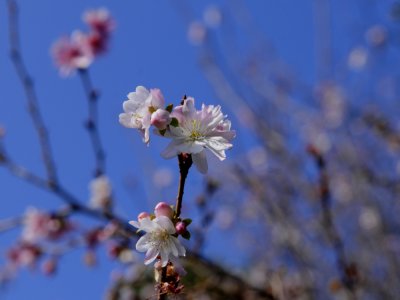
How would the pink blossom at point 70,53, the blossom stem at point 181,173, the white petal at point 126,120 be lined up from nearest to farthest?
the blossom stem at point 181,173 → the white petal at point 126,120 → the pink blossom at point 70,53

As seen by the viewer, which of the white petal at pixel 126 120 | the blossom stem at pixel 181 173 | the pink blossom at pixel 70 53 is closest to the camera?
the blossom stem at pixel 181 173

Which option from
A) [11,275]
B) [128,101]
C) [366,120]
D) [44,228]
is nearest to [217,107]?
[128,101]

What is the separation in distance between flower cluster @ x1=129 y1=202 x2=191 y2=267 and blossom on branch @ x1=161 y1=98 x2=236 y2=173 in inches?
4.4

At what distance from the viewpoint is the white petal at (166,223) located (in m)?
0.89

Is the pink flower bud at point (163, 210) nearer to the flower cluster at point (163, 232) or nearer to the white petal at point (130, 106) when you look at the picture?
the flower cluster at point (163, 232)

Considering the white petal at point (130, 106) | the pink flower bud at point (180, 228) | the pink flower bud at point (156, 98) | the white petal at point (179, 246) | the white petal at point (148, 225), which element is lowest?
the white petal at point (179, 246)

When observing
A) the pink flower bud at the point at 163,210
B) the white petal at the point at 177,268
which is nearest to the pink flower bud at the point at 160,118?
the pink flower bud at the point at 163,210

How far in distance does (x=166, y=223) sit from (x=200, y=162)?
0.14 metres

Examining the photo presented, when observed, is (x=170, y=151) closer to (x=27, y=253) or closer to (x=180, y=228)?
(x=180, y=228)

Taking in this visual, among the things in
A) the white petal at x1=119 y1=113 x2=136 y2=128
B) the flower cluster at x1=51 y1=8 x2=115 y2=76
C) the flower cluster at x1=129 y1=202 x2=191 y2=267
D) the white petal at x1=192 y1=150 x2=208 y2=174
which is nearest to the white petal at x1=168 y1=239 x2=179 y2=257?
the flower cluster at x1=129 y1=202 x2=191 y2=267

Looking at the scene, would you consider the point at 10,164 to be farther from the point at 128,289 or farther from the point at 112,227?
the point at 128,289

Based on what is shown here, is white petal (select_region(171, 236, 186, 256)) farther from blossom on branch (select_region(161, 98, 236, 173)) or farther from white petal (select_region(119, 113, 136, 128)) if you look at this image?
white petal (select_region(119, 113, 136, 128))

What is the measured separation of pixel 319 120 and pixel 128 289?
4385 millimetres

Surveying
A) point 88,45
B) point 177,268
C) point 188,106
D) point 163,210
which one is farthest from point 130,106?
point 88,45
